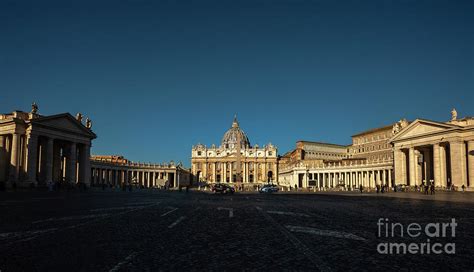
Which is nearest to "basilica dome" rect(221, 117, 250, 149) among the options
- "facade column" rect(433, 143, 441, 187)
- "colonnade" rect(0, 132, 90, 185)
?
"colonnade" rect(0, 132, 90, 185)

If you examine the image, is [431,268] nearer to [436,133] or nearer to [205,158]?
[436,133]

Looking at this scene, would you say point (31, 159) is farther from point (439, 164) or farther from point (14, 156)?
point (439, 164)

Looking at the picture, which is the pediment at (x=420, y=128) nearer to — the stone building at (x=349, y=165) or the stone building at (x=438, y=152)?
the stone building at (x=438, y=152)

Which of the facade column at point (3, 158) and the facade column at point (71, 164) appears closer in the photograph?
the facade column at point (3, 158)

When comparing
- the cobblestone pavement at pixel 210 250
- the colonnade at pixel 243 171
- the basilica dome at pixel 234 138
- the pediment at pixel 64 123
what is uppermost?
the basilica dome at pixel 234 138

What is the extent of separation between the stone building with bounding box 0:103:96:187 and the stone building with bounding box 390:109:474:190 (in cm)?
5263

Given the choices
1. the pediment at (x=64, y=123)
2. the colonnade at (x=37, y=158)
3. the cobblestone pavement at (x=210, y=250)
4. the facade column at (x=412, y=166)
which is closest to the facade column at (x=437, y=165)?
the facade column at (x=412, y=166)

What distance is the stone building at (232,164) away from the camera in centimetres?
16575

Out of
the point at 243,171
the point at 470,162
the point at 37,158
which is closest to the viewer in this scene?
the point at 37,158

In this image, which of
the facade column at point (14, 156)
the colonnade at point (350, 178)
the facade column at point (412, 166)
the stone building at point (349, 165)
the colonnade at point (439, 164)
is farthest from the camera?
the stone building at point (349, 165)

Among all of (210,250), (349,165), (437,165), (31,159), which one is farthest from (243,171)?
(210,250)

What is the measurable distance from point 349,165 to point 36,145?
253ft

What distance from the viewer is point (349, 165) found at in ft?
348

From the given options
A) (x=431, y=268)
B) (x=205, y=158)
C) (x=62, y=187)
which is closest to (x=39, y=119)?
(x=62, y=187)
